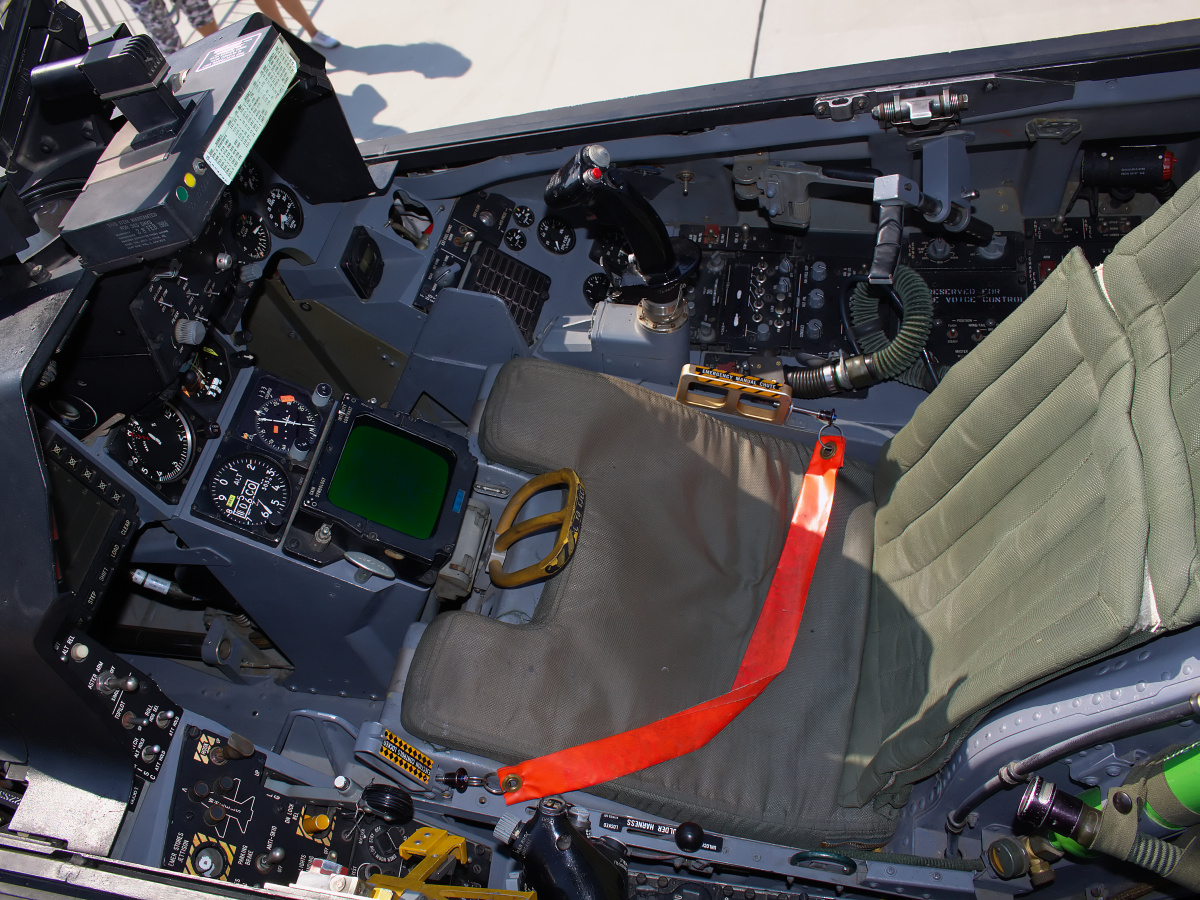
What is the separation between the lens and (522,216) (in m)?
2.76

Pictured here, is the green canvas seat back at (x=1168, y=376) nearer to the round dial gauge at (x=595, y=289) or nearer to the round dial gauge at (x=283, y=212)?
the round dial gauge at (x=595, y=289)

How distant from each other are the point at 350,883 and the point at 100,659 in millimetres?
599

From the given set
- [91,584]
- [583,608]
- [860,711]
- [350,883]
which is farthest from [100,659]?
[860,711]

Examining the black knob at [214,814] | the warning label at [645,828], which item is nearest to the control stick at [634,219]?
the warning label at [645,828]

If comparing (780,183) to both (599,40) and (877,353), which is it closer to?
(877,353)

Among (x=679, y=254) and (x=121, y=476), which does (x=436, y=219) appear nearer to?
(x=679, y=254)

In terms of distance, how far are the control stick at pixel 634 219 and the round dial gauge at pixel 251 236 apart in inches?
31.2

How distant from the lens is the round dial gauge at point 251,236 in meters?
2.28

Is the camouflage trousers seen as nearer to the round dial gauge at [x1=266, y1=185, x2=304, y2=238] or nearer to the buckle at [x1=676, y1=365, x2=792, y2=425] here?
the round dial gauge at [x1=266, y1=185, x2=304, y2=238]

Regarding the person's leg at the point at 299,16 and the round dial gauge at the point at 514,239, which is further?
the person's leg at the point at 299,16

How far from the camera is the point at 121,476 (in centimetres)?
193

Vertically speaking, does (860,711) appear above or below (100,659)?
above

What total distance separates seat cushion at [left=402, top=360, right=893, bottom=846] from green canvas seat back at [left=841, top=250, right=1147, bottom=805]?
0.09 m

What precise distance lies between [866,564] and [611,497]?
58 cm
